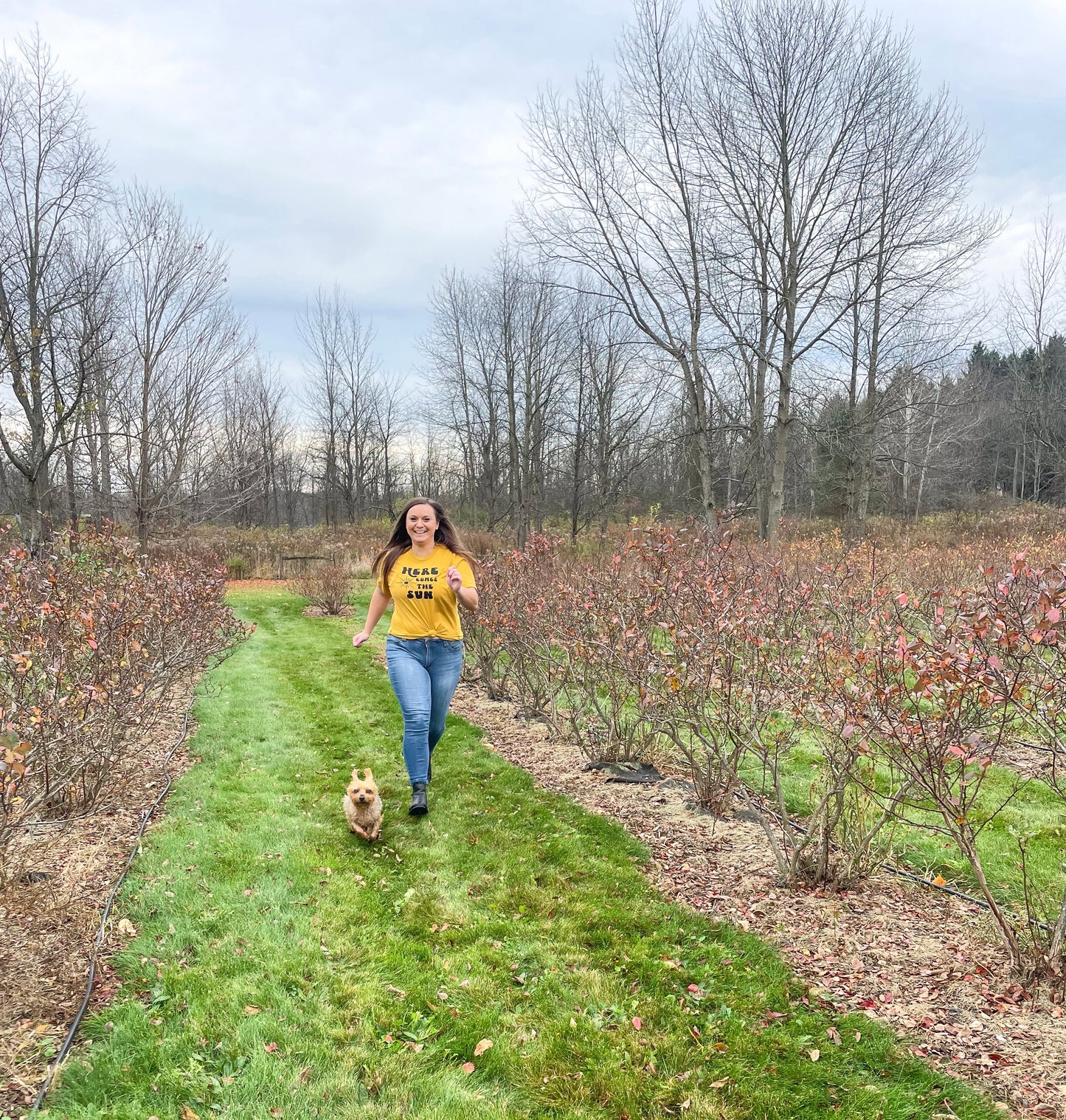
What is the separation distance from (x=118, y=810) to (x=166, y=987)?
2.02 m

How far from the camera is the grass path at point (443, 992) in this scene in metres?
2.14

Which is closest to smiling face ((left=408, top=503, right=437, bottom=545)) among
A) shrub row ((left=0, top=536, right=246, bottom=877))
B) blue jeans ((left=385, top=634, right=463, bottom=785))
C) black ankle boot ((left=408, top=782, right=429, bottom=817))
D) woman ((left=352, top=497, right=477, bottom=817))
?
woman ((left=352, top=497, right=477, bottom=817))

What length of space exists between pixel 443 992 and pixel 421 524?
2.48m

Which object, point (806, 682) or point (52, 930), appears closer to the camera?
point (52, 930)

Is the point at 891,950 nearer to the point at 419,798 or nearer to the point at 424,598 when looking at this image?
the point at 419,798

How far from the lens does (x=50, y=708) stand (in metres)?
3.34

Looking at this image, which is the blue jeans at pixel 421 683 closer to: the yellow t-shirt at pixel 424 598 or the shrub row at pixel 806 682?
the yellow t-shirt at pixel 424 598

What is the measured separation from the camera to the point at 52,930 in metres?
2.90

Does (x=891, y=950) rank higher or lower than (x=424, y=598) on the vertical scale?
lower

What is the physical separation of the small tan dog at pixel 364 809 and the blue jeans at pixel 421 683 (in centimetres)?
35

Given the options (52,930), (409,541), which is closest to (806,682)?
(409,541)

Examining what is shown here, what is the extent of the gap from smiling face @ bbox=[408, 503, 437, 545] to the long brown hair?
3cm

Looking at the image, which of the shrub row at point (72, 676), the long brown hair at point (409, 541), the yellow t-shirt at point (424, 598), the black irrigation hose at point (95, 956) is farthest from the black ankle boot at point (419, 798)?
the shrub row at point (72, 676)

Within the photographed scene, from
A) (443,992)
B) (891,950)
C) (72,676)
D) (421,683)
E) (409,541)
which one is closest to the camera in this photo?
(443,992)
